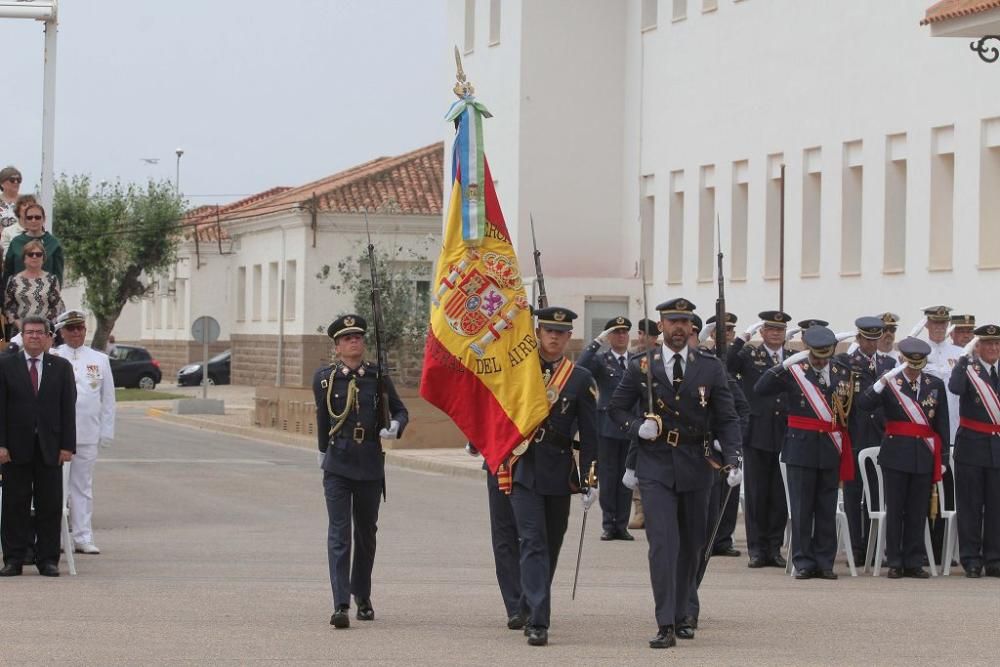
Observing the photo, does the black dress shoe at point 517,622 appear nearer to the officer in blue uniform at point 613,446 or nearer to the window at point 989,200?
the officer in blue uniform at point 613,446

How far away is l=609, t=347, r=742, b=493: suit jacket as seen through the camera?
1185 cm

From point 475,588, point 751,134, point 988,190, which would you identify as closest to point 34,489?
point 475,588

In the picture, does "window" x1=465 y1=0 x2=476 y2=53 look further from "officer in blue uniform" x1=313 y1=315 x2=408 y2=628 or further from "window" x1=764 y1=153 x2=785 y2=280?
"officer in blue uniform" x1=313 y1=315 x2=408 y2=628

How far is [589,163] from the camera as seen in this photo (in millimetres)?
42625

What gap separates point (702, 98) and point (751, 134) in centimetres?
218

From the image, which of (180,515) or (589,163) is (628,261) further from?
(180,515)

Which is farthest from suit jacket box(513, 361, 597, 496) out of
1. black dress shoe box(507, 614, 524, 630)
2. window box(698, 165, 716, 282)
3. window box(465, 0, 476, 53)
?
window box(465, 0, 476, 53)

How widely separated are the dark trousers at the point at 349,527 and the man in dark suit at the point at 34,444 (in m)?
3.57

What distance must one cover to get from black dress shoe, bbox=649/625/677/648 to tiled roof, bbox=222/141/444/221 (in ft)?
148

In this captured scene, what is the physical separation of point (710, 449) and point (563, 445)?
2.95 feet

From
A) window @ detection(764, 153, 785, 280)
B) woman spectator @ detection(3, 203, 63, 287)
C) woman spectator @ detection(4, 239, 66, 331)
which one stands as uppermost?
window @ detection(764, 153, 785, 280)

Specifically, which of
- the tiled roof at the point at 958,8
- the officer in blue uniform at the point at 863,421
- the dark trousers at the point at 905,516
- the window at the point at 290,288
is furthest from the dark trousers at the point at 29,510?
the window at the point at 290,288

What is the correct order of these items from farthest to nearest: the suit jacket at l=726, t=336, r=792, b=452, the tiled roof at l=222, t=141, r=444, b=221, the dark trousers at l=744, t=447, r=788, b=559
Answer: the tiled roof at l=222, t=141, r=444, b=221 < the suit jacket at l=726, t=336, r=792, b=452 < the dark trousers at l=744, t=447, r=788, b=559

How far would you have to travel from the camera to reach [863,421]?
56.3ft
